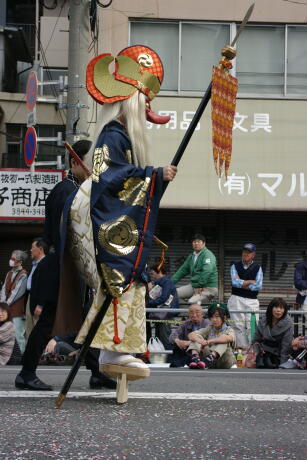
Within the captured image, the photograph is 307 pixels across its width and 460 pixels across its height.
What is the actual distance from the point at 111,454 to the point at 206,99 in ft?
6.06

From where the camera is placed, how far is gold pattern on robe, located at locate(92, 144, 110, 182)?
396 cm

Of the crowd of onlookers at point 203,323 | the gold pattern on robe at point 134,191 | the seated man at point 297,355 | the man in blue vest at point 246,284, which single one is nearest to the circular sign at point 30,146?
the crowd of onlookers at point 203,323

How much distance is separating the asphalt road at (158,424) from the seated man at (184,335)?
3860 mm

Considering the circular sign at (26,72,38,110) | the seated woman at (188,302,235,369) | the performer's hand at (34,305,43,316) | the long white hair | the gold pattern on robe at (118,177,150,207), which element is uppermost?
the circular sign at (26,72,38,110)

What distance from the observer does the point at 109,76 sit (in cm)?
427

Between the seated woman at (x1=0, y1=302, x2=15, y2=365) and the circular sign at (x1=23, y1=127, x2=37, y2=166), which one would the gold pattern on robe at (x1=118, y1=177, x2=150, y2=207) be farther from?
the circular sign at (x1=23, y1=127, x2=37, y2=166)

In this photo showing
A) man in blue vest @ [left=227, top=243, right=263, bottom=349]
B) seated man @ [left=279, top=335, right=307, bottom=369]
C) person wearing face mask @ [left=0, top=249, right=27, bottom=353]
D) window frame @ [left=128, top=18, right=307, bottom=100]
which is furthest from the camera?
window frame @ [left=128, top=18, right=307, bottom=100]

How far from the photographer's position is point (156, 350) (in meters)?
9.34

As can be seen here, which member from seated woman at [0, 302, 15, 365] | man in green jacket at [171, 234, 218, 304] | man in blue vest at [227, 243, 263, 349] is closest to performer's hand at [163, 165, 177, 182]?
seated woman at [0, 302, 15, 365]

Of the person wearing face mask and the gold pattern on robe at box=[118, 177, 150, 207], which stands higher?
the gold pattern on robe at box=[118, 177, 150, 207]

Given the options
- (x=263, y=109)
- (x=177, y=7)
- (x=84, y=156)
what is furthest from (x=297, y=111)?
(x=84, y=156)

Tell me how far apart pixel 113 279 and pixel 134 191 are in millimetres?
425

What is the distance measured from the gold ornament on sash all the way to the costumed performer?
0.36 m

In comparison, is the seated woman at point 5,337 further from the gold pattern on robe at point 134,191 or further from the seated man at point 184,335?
the gold pattern on robe at point 134,191
